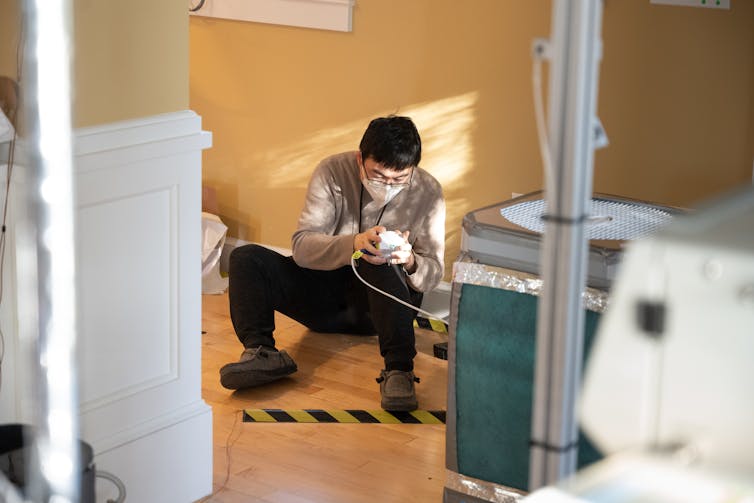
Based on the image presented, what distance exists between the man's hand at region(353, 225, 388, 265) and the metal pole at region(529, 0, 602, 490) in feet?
5.33

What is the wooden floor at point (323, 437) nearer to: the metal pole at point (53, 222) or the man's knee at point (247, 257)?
the man's knee at point (247, 257)

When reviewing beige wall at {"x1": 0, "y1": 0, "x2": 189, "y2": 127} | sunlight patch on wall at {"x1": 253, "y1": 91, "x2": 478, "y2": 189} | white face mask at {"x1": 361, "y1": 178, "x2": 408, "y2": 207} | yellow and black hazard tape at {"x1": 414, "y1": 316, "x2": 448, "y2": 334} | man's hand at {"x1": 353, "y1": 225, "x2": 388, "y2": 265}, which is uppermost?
beige wall at {"x1": 0, "y1": 0, "x2": 189, "y2": 127}

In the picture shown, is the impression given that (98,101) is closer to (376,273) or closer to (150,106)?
(150,106)

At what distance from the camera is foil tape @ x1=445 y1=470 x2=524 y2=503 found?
2078 millimetres

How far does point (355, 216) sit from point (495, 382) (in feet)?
3.46

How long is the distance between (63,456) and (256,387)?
1449mm

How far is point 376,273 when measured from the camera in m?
2.90

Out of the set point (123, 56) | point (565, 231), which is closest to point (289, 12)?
point (123, 56)

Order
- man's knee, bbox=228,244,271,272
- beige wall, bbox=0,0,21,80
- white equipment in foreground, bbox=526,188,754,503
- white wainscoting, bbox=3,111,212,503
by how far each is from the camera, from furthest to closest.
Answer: man's knee, bbox=228,244,271,272
white wainscoting, bbox=3,111,212,503
beige wall, bbox=0,0,21,80
white equipment in foreground, bbox=526,188,754,503

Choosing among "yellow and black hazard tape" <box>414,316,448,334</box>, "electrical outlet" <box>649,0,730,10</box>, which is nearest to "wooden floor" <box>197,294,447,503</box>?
"yellow and black hazard tape" <box>414,316,448,334</box>

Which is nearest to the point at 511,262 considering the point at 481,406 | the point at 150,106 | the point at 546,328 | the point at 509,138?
the point at 481,406

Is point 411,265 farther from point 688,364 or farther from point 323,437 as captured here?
point 688,364

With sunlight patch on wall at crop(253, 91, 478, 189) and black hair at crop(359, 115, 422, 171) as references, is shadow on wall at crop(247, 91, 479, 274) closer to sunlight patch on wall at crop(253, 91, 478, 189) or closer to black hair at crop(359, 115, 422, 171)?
sunlight patch on wall at crop(253, 91, 478, 189)

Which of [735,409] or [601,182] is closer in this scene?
[735,409]
